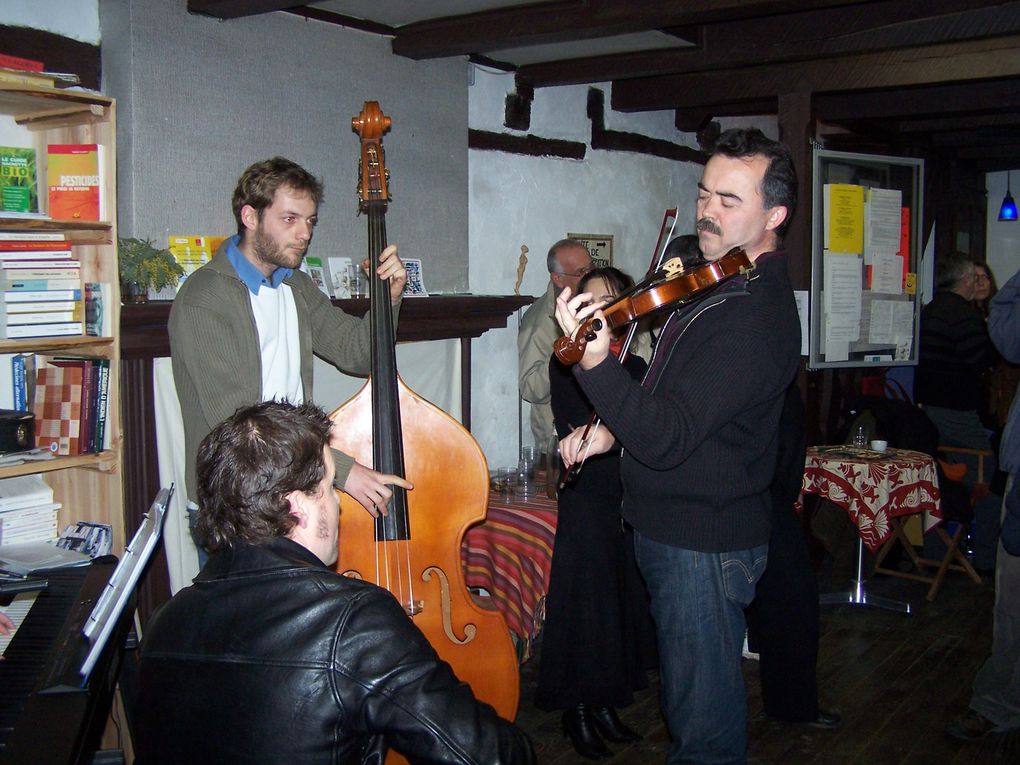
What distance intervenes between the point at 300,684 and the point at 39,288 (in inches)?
71.6

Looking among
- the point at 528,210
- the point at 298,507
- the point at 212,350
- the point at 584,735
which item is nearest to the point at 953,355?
the point at 528,210

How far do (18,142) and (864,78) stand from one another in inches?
133

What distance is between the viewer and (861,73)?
419cm

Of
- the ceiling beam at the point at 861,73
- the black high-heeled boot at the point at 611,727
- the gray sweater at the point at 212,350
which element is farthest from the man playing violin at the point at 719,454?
the ceiling beam at the point at 861,73

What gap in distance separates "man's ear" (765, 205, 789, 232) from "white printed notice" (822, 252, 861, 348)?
8.18ft

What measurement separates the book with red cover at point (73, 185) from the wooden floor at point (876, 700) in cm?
208

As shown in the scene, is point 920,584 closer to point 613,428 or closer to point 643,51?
point 643,51

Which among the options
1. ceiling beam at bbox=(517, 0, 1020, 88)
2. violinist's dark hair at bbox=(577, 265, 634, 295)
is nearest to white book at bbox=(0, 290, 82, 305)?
violinist's dark hair at bbox=(577, 265, 634, 295)

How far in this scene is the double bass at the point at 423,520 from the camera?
2.16 m

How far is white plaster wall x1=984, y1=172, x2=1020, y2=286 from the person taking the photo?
29.3 ft

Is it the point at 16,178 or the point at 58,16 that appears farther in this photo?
the point at 58,16

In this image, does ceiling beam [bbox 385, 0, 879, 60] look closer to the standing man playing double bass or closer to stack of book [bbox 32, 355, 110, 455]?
the standing man playing double bass

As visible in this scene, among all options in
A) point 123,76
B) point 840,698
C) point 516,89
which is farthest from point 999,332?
point 123,76

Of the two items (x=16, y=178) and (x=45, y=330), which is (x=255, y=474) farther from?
(x=16, y=178)
